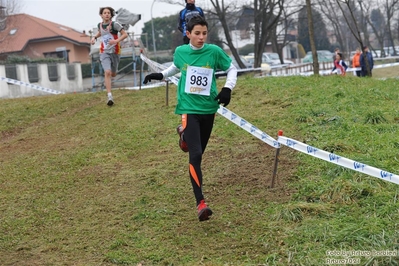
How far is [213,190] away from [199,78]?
1480mm

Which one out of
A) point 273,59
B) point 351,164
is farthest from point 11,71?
point 351,164

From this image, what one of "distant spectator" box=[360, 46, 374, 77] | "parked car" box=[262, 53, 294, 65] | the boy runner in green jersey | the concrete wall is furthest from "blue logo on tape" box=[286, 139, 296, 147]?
"parked car" box=[262, 53, 294, 65]

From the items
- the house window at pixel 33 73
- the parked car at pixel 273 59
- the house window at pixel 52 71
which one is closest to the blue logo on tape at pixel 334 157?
the house window at pixel 33 73

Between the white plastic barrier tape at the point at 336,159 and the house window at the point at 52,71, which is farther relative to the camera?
the house window at the point at 52,71

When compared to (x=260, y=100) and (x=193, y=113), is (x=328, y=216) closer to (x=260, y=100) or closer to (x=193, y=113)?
(x=193, y=113)

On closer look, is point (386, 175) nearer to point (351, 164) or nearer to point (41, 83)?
point (351, 164)

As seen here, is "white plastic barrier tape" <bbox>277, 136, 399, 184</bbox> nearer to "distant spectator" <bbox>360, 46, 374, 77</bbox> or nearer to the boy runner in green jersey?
the boy runner in green jersey

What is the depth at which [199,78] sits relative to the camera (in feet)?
19.6

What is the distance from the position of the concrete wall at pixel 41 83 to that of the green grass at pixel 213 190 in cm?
1784

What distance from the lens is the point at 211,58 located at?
6.10 m

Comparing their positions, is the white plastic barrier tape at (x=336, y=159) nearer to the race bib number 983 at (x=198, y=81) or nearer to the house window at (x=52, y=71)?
the race bib number 983 at (x=198, y=81)

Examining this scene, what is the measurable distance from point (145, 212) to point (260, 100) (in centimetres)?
564

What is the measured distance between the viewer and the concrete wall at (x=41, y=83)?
2916 cm

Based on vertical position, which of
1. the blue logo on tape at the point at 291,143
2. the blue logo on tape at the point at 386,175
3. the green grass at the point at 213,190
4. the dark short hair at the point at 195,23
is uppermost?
the dark short hair at the point at 195,23
